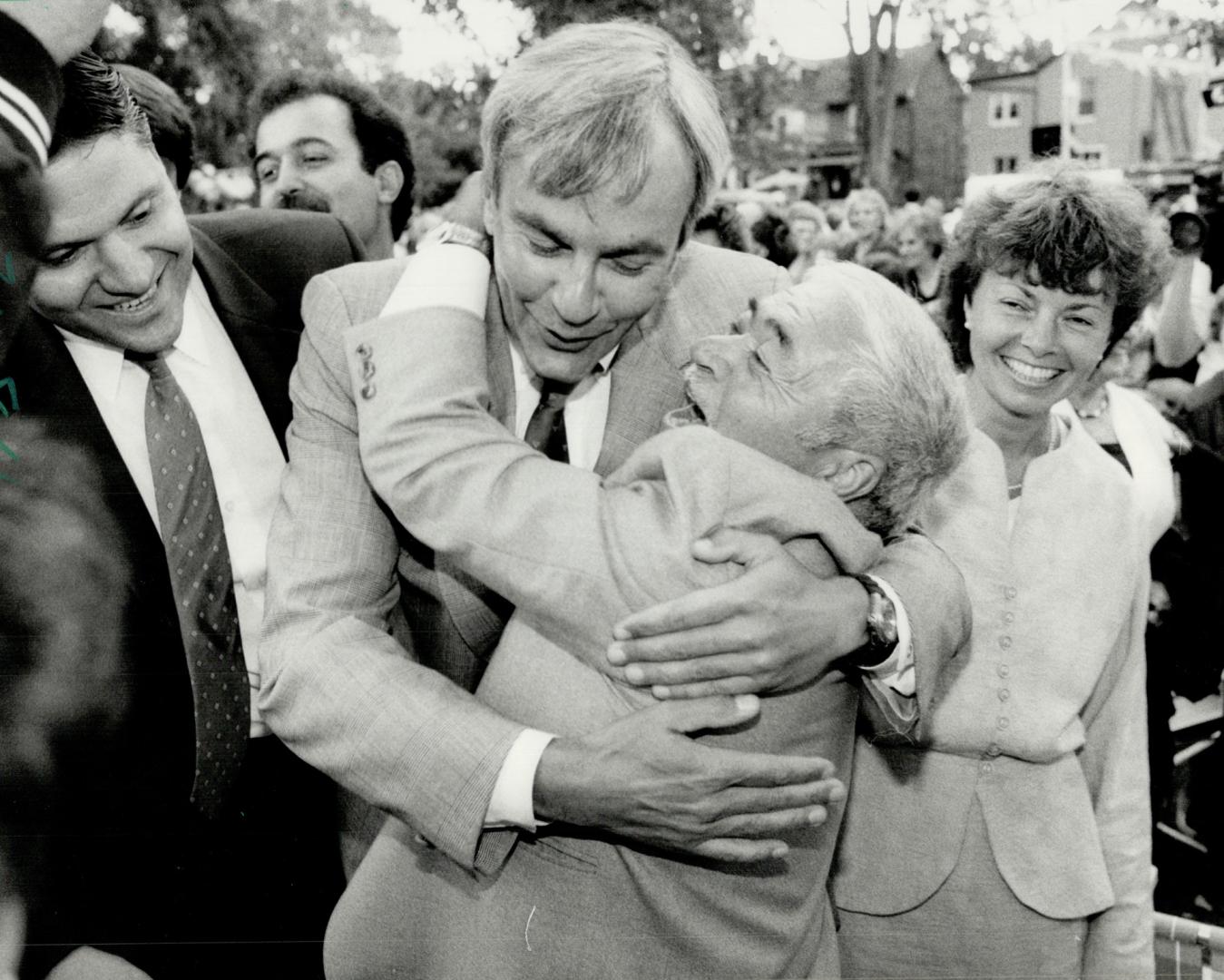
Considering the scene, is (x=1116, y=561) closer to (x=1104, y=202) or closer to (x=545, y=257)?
(x=1104, y=202)

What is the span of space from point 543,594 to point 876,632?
1.70ft

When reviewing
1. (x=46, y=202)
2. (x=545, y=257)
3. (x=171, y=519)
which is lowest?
(x=171, y=519)

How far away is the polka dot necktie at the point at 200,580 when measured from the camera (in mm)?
2004

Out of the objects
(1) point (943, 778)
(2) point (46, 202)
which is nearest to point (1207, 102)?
(1) point (943, 778)

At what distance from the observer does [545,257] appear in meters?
1.84

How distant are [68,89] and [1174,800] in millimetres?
4543

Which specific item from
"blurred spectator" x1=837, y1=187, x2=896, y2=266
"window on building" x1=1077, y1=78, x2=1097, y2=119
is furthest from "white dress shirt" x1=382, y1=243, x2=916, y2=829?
"blurred spectator" x1=837, y1=187, x2=896, y2=266

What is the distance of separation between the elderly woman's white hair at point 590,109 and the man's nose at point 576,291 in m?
0.12

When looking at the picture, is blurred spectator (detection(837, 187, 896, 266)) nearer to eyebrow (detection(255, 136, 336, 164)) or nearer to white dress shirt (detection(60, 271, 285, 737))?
eyebrow (detection(255, 136, 336, 164))

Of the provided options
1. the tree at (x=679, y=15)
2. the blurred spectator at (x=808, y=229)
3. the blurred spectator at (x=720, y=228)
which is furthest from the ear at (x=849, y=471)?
the blurred spectator at (x=808, y=229)

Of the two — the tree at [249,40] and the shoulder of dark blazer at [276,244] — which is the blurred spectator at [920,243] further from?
the shoulder of dark blazer at [276,244]

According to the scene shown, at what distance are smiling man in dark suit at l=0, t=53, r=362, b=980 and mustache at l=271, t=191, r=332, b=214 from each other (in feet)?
5.66

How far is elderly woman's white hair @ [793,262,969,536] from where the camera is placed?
1.66 meters

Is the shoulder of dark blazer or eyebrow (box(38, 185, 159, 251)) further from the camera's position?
the shoulder of dark blazer
